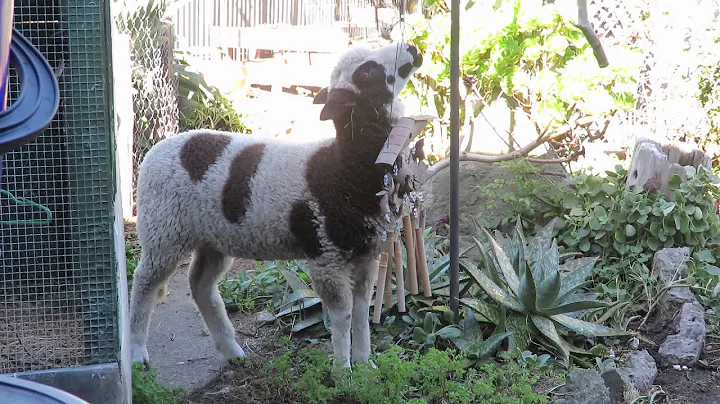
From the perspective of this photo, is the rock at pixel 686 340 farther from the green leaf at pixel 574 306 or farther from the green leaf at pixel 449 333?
the green leaf at pixel 449 333

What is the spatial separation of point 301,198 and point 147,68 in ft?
17.3

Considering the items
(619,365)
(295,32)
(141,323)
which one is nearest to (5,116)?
A: (141,323)

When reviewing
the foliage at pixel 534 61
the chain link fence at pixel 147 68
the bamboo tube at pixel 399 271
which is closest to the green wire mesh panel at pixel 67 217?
the bamboo tube at pixel 399 271

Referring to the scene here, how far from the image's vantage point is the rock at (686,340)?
15.4 feet

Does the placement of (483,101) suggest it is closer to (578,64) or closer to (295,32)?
(578,64)

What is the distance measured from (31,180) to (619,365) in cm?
340

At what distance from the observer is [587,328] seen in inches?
185

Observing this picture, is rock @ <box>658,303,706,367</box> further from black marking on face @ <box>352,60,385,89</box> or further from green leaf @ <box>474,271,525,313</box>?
black marking on face @ <box>352,60,385,89</box>

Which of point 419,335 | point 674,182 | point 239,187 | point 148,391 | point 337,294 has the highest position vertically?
point 239,187

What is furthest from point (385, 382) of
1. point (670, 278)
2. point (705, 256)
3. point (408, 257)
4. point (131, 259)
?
point (131, 259)

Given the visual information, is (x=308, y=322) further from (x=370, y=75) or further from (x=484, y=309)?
(x=370, y=75)

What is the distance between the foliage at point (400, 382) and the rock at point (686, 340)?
0.92m

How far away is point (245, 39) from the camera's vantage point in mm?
12734

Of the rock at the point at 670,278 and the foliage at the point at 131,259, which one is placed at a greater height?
the rock at the point at 670,278
